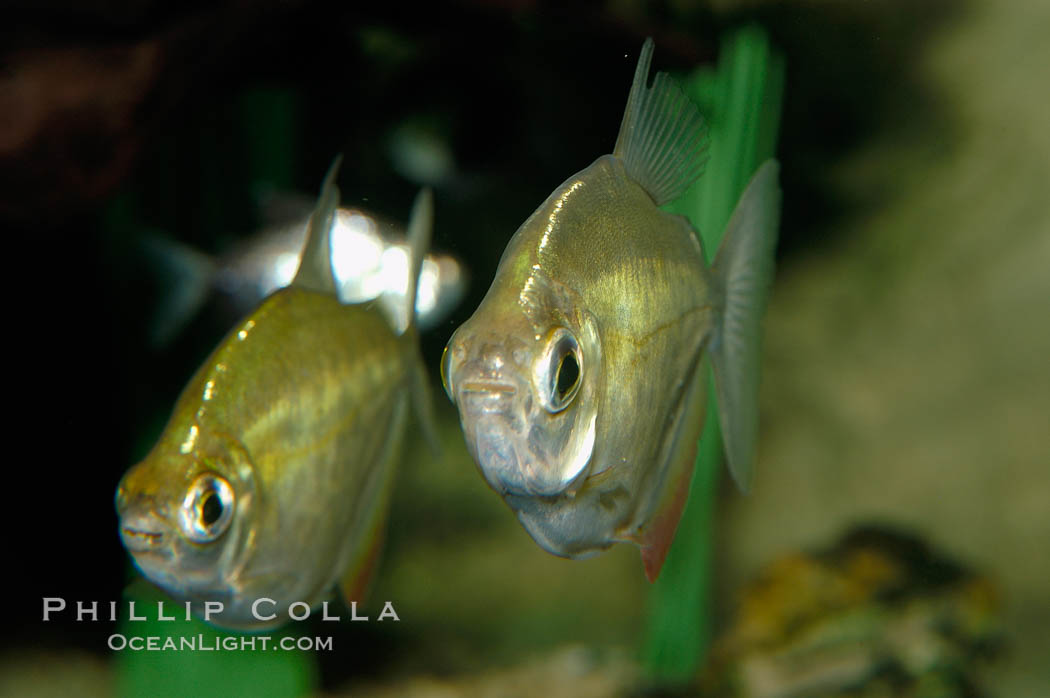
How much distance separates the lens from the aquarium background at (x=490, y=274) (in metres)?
3.66

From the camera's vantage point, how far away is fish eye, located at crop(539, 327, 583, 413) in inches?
37.2

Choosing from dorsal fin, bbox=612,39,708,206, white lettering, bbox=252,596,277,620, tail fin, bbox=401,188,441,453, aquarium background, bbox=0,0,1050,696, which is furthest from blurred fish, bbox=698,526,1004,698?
dorsal fin, bbox=612,39,708,206

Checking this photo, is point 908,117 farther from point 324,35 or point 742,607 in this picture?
point 324,35

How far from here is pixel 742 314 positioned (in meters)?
1.43

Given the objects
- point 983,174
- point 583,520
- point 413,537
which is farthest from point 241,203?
point 983,174

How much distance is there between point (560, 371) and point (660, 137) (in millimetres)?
476

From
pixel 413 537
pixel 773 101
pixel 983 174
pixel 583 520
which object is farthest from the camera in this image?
pixel 413 537

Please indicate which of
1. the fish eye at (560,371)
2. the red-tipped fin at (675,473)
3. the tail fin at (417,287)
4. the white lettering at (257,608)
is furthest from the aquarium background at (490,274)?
the fish eye at (560,371)

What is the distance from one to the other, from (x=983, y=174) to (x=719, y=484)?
2.23 metres

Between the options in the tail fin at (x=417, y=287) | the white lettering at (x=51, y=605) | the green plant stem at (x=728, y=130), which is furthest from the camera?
the white lettering at (x=51, y=605)

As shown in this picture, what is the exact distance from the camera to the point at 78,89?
8.32 feet

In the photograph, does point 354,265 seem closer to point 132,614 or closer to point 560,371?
point 132,614

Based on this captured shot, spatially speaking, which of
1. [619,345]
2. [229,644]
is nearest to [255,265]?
[229,644]

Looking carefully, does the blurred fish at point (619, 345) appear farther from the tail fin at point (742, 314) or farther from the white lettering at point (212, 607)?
the white lettering at point (212, 607)
